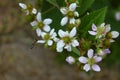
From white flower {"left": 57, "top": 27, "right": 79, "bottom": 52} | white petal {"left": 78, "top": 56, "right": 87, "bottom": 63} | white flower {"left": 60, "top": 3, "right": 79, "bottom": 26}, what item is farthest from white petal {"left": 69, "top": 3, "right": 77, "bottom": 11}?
white petal {"left": 78, "top": 56, "right": 87, "bottom": 63}

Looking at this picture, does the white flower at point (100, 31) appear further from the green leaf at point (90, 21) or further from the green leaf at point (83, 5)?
the green leaf at point (83, 5)

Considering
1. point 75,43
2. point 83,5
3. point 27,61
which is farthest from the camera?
point 27,61

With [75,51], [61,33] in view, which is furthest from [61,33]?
[75,51]

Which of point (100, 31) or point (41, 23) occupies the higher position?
point (41, 23)

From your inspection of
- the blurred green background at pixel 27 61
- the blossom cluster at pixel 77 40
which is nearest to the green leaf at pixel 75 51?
the blossom cluster at pixel 77 40

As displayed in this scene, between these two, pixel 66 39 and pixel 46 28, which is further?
pixel 46 28

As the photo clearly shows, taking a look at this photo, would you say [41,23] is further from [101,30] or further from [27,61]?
[27,61]

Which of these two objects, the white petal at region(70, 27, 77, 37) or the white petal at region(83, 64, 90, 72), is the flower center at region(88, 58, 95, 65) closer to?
the white petal at region(83, 64, 90, 72)

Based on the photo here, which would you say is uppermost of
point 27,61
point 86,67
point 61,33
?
point 27,61

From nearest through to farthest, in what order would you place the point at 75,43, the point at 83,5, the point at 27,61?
the point at 75,43, the point at 83,5, the point at 27,61
